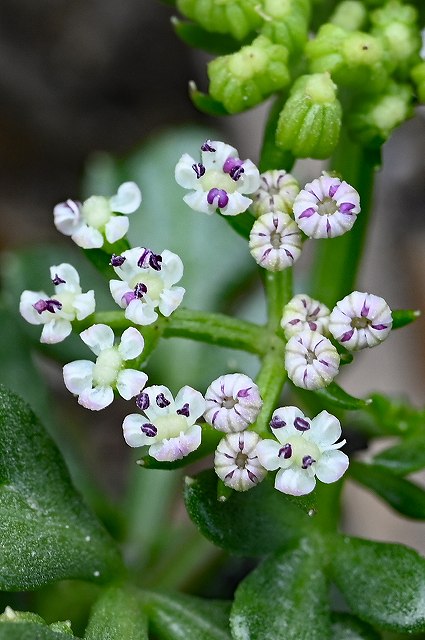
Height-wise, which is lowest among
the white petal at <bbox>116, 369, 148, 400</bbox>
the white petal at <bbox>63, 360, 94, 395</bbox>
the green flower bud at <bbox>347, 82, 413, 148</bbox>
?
the white petal at <bbox>63, 360, 94, 395</bbox>

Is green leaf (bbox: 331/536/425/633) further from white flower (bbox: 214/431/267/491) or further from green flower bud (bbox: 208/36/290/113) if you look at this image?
green flower bud (bbox: 208/36/290/113)

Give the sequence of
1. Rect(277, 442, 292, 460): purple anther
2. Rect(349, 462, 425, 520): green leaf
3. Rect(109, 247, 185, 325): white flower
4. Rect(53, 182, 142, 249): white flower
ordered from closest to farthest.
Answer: Rect(277, 442, 292, 460): purple anther, Rect(109, 247, 185, 325): white flower, Rect(53, 182, 142, 249): white flower, Rect(349, 462, 425, 520): green leaf

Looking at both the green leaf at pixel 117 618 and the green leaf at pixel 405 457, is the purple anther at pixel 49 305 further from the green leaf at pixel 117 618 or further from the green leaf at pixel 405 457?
the green leaf at pixel 405 457

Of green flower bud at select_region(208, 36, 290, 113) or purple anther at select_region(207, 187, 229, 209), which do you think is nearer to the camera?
purple anther at select_region(207, 187, 229, 209)

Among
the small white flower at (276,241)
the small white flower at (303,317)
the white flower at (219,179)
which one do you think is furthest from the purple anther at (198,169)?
the small white flower at (303,317)

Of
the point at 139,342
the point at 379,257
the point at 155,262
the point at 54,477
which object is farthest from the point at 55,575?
the point at 379,257

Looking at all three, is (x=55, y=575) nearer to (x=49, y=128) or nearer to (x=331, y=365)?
(x=331, y=365)

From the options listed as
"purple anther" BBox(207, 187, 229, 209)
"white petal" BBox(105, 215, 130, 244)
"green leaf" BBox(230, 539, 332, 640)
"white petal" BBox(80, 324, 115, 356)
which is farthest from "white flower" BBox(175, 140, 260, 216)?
"green leaf" BBox(230, 539, 332, 640)
